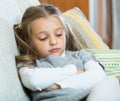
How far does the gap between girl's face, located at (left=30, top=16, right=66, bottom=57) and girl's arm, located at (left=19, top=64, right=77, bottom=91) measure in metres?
0.11

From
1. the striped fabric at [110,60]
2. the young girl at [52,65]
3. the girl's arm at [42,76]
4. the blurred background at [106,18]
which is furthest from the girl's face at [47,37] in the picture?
the blurred background at [106,18]

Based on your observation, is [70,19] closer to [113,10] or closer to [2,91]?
[2,91]

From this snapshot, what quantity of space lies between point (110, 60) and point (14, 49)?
480mm

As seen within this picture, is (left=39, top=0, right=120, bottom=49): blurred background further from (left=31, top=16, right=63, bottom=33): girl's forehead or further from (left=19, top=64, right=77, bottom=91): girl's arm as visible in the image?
(left=19, top=64, right=77, bottom=91): girl's arm

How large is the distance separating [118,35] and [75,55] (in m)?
2.24

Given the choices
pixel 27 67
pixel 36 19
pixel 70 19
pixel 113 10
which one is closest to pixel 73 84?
pixel 27 67

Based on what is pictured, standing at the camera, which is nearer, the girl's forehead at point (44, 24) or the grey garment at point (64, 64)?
the grey garment at point (64, 64)

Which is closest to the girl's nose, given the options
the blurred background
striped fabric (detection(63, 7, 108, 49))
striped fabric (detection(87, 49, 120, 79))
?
striped fabric (detection(87, 49, 120, 79))

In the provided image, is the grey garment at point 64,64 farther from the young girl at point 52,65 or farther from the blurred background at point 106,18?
the blurred background at point 106,18

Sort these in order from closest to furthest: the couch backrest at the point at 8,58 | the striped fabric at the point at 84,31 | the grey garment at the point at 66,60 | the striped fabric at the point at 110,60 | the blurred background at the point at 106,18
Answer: the couch backrest at the point at 8,58 < the grey garment at the point at 66,60 < the striped fabric at the point at 110,60 < the striped fabric at the point at 84,31 < the blurred background at the point at 106,18

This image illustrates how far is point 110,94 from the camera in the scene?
995 mm

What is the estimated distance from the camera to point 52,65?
114 cm

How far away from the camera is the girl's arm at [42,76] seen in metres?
1.04

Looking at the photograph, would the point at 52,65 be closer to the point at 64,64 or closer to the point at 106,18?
the point at 64,64
